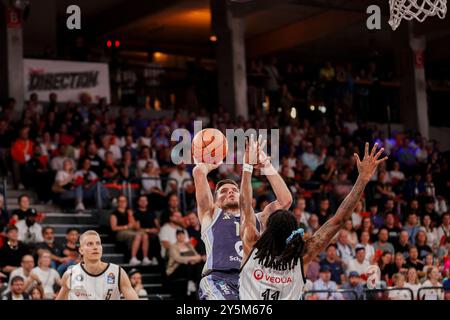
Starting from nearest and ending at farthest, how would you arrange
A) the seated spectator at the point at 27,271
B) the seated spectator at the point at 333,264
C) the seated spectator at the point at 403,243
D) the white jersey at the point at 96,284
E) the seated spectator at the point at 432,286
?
the white jersey at the point at 96,284 < the seated spectator at the point at 27,271 < the seated spectator at the point at 432,286 < the seated spectator at the point at 333,264 < the seated spectator at the point at 403,243

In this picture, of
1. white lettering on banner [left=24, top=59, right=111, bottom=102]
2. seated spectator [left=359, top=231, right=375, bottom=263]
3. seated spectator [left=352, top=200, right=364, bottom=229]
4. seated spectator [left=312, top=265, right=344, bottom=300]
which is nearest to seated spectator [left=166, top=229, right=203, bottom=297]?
seated spectator [left=312, top=265, right=344, bottom=300]

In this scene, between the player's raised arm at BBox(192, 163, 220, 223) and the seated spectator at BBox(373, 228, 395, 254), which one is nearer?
the player's raised arm at BBox(192, 163, 220, 223)

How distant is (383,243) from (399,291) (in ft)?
9.86

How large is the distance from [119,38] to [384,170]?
10824 mm

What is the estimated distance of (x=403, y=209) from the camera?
907 inches

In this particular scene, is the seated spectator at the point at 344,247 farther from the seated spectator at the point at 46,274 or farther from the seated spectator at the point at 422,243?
the seated spectator at the point at 46,274

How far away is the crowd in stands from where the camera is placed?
17297 millimetres

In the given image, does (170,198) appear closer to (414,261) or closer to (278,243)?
(414,261)

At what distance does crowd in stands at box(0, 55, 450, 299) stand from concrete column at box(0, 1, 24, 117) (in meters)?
0.76

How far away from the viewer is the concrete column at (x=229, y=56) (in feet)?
87.4

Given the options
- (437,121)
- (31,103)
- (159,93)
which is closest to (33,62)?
(31,103)

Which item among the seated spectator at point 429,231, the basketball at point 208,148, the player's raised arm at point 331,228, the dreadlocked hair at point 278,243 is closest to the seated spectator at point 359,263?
the seated spectator at point 429,231

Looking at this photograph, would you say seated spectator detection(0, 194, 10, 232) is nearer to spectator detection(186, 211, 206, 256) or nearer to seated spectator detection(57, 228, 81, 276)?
seated spectator detection(57, 228, 81, 276)

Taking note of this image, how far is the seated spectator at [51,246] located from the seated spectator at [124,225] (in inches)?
50.6
